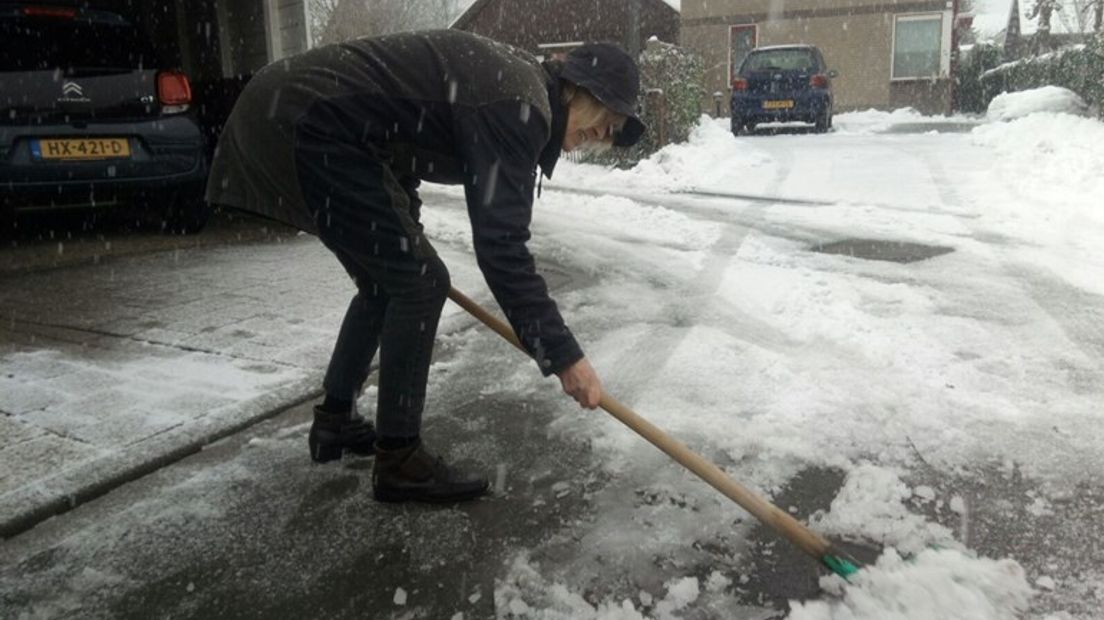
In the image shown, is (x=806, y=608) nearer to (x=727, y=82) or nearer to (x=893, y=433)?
(x=893, y=433)

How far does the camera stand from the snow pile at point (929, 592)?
1900mm

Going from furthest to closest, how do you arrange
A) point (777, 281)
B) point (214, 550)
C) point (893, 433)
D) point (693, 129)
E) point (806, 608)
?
point (693, 129)
point (777, 281)
point (893, 433)
point (214, 550)
point (806, 608)

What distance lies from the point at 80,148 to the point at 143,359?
2585 millimetres

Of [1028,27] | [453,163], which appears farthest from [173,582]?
[1028,27]

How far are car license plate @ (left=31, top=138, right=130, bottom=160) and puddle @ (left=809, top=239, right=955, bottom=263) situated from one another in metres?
4.83

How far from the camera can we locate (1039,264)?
5.27m

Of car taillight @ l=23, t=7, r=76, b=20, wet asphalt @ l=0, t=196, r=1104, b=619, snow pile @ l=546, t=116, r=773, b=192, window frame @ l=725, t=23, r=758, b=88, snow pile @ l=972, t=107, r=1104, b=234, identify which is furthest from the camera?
window frame @ l=725, t=23, r=758, b=88

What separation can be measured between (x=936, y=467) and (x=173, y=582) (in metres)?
2.26

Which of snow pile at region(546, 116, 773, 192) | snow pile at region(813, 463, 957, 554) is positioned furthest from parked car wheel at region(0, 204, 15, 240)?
snow pile at region(813, 463, 957, 554)

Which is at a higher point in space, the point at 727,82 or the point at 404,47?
the point at 727,82

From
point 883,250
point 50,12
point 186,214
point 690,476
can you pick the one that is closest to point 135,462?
point 690,476

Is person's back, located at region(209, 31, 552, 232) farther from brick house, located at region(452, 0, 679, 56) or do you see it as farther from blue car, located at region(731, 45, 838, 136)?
brick house, located at region(452, 0, 679, 56)

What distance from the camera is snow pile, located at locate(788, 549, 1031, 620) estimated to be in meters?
1.90

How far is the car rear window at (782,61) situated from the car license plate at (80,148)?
1198 centimetres
